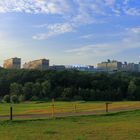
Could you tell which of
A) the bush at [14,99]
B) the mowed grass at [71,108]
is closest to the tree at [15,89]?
the bush at [14,99]

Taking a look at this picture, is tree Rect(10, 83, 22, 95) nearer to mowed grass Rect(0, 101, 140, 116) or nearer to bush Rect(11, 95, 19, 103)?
bush Rect(11, 95, 19, 103)

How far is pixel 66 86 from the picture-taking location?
4894 inches

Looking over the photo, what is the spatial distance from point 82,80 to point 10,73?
86.7 feet

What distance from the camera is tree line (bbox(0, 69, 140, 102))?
11094 cm

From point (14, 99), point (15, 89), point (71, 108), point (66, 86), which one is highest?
point (66, 86)

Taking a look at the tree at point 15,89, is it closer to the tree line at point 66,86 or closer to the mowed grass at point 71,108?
the tree line at point 66,86

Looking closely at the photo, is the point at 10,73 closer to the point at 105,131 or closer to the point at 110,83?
the point at 110,83

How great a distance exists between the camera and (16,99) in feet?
332

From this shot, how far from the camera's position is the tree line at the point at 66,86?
111 m

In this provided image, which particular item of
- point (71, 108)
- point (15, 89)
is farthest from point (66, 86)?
point (71, 108)

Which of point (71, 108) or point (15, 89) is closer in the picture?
point (71, 108)

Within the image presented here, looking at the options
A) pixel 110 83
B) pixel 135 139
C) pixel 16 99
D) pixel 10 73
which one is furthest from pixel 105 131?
pixel 10 73

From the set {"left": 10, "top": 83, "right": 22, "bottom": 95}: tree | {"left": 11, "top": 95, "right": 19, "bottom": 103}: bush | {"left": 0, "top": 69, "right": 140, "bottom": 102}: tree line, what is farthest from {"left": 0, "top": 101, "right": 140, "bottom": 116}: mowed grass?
{"left": 10, "top": 83, "right": 22, "bottom": 95}: tree

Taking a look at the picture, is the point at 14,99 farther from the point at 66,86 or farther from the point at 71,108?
the point at 71,108
